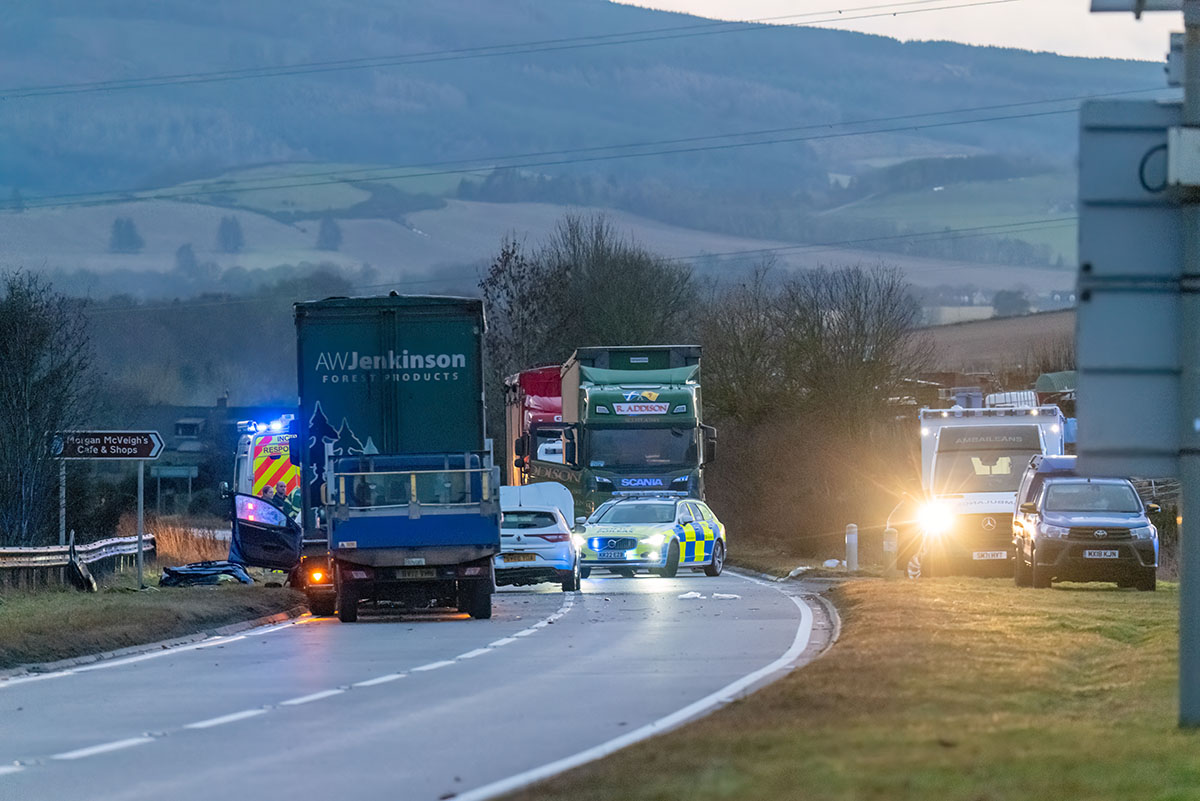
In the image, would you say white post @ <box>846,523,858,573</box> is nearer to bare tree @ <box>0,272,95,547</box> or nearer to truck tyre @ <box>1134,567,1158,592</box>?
truck tyre @ <box>1134,567,1158,592</box>

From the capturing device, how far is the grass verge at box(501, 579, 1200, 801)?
28.6 feet

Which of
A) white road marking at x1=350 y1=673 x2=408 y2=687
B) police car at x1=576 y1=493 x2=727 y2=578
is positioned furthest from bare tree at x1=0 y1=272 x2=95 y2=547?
white road marking at x1=350 y1=673 x2=408 y2=687

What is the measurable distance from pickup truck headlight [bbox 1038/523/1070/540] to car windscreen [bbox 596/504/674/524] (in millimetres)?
11301

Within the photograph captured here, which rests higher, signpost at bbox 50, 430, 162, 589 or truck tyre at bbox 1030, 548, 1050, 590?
signpost at bbox 50, 430, 162, 589

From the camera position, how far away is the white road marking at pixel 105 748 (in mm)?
11445

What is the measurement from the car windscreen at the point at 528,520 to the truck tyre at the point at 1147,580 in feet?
32.7

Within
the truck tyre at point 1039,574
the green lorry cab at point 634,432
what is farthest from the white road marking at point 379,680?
the green lorry cab at point 634,432

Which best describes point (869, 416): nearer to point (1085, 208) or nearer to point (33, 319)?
point (33, 319)

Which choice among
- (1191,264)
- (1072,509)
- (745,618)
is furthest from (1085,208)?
(1072,509)

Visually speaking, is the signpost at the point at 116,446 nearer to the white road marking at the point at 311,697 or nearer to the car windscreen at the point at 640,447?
the white road marking at the point at 311,697

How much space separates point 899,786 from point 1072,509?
74.4ft

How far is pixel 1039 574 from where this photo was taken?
29641 mm

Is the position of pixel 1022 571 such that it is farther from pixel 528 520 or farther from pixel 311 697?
pixel 311 697

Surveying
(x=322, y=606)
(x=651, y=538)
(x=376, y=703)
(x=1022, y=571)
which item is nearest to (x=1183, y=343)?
(x=376, y=703)
